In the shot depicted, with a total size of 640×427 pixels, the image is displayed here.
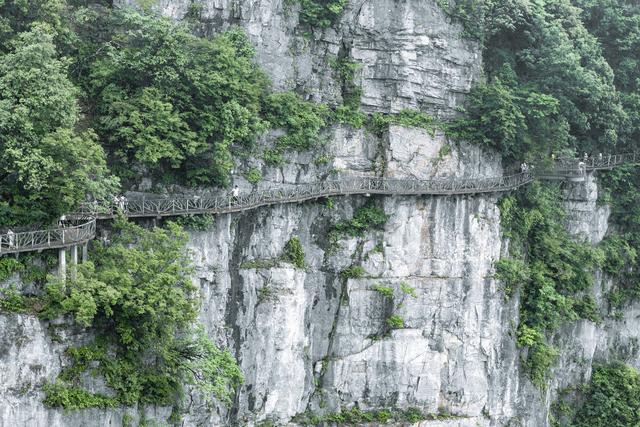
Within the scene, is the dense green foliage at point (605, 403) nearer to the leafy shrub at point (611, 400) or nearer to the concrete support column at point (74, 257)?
the leafy shrub at point (611, 400)

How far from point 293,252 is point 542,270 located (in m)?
11.0

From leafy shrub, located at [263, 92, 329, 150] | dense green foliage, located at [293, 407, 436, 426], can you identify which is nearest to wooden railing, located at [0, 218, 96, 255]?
leafy shrub, located at [263, 92, 329, 150]

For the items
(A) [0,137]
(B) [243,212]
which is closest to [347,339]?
(B) [243,212]

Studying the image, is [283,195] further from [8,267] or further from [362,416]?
[8,267]

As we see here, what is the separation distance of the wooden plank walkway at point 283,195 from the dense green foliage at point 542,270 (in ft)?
3.22

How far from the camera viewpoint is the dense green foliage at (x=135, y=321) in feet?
83.8

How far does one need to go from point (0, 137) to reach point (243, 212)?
360 inches

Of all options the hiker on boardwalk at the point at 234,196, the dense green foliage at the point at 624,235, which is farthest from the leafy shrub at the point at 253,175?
the dense green foliage at the point at 624,235

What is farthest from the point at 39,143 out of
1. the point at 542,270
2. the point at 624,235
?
the point at 624,235

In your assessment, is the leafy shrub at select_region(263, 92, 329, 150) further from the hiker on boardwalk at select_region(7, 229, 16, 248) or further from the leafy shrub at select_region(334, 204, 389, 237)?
the hiker on boardwalk at select_region(7, 229, 16, 248)

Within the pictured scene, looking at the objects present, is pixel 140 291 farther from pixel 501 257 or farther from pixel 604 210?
pixel 604 210

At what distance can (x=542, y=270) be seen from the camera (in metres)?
37.8

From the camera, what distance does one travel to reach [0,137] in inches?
999

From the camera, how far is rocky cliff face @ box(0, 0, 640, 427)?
32.4m
